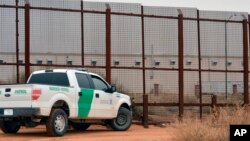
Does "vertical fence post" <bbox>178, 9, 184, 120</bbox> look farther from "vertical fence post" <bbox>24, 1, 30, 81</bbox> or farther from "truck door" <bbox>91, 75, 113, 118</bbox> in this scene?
"vertical fence post" <bbox>24, 1, 30, 81</bbox>

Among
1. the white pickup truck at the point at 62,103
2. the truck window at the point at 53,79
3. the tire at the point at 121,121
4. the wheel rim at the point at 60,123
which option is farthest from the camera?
the tire at the point at 121,121

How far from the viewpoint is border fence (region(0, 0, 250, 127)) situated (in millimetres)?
22906

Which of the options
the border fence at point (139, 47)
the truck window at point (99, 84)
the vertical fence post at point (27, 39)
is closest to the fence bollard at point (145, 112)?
the border fence at point (139, 47)

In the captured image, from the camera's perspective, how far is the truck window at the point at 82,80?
19203 millimetres

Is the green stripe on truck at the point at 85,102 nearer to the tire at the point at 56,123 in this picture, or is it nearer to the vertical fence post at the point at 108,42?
the tire at the point at 56,123

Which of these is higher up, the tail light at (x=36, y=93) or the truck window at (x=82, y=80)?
the truck window at (x=82, y=80)

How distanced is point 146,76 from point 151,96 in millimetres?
1677

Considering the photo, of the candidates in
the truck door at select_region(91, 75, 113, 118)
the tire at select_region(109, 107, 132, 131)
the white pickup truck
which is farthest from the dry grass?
the tire at select_region(109, 107, 132, 131)

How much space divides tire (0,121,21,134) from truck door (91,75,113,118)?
2.62 meters

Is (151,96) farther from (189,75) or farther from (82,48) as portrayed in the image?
(82,48)

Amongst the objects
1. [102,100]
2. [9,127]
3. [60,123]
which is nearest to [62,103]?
[60,123]

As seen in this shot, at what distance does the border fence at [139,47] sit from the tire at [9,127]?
3.43 meters

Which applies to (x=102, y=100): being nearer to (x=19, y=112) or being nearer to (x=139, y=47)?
(x=19, y=112)

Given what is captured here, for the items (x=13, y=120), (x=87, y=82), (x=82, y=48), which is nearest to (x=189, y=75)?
(x=82, y=48)
